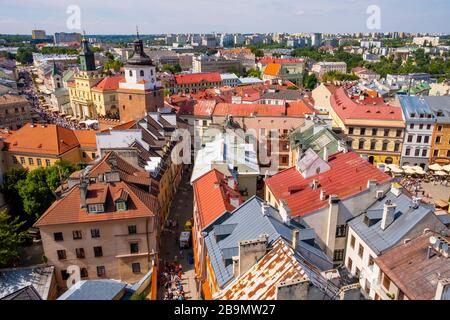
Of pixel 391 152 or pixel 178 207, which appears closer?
pixel 178 207

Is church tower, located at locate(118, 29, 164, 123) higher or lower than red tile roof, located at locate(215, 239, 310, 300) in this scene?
higher

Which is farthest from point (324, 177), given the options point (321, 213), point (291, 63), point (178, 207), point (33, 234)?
point (291, 63)

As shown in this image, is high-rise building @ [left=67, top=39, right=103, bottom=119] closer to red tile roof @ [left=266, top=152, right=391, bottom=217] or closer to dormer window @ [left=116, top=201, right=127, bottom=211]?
dormer window @ [left=116, top=201, right=127, bottom=211]

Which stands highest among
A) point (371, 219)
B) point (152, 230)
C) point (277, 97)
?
point (277, 97)

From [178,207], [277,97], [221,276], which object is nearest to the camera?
[221,276]

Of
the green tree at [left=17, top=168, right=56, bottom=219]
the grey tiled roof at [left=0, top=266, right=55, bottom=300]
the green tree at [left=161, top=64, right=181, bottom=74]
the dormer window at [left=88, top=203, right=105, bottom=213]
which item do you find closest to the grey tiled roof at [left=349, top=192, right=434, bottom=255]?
the dormer window at [left=88, top=203, right=105, bottom=213]

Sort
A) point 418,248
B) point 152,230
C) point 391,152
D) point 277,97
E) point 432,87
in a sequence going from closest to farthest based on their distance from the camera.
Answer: point 418,248
point 152,230
point 391,152
point 277,97
point 432,87

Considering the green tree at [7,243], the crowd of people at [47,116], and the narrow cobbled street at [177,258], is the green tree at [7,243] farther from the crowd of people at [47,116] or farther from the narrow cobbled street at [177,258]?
the crowd of people at [47,116]

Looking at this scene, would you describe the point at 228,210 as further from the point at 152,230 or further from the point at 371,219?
the point at 371,219

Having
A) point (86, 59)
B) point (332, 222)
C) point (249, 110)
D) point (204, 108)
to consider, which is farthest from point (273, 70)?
point (332, 222)
